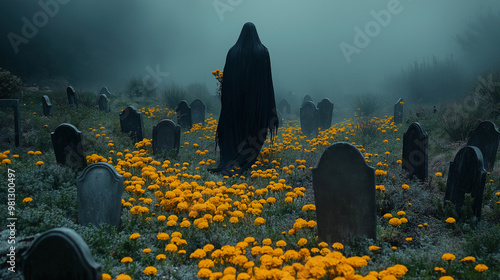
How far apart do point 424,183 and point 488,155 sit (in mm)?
2131

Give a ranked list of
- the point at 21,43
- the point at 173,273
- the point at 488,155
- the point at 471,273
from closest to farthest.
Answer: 1. the point at 471,273
2. the point at 173,273
3. the point at 488,155
4. the point at 21,43

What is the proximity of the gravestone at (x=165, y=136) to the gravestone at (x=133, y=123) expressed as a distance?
61.7 inches

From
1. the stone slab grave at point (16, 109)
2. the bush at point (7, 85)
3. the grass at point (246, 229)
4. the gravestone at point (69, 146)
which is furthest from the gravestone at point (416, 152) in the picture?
the bush at point (7, 85)

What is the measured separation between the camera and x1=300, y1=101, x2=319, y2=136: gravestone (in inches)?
572

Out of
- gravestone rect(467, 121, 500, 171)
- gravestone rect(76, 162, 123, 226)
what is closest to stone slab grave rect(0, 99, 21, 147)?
gravestone rect(76, 162, 123, 226)

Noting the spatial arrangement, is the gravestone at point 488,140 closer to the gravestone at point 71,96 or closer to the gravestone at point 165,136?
the gravestone at point 165,136

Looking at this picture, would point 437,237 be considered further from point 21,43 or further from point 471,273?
point 21,43

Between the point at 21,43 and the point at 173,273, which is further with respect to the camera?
the point at 21,43

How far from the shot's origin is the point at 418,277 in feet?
10.6

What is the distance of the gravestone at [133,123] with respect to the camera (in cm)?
1079

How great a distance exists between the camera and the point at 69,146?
6605mm

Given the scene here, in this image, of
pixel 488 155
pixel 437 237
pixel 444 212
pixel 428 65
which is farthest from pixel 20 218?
pixel 428 65

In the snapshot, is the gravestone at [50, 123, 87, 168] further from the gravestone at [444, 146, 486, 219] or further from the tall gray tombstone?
the gravestone at [444, 146, 486, 219]

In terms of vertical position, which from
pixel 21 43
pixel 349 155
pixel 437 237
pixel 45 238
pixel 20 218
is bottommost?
pixel 437 237
